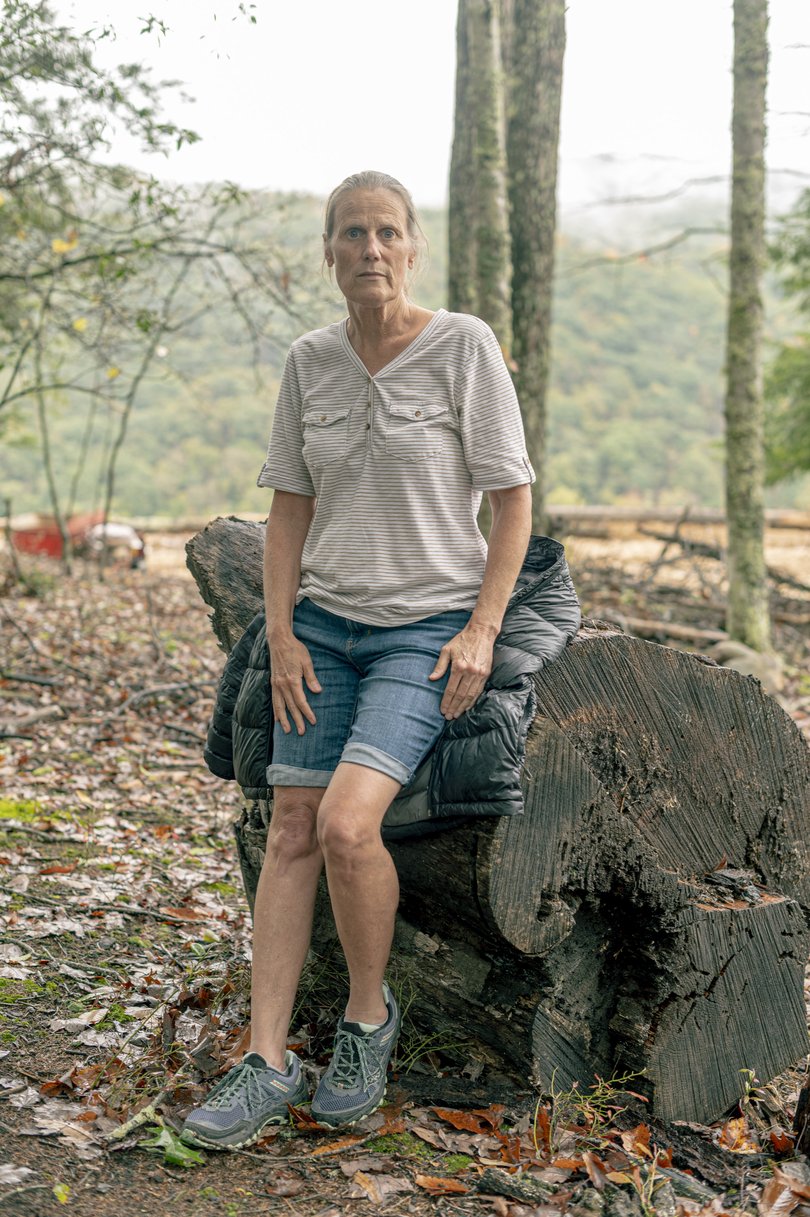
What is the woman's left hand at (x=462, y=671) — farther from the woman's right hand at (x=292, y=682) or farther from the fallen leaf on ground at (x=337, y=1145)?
the fallen leaf on ground at (x=337, y=1145)

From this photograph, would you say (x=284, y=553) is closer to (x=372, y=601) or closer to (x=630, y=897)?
(x=372, y=601)

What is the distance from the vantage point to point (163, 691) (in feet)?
24.5

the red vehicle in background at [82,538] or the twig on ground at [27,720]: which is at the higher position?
the red vehicle in background at [82,538]

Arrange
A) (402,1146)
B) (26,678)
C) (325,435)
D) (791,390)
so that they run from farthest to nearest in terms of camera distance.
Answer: (791,390), (26,678), (325,435), (402,1146)

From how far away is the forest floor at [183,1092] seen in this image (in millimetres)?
2592

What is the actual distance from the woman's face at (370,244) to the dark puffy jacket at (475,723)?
34.8 inches

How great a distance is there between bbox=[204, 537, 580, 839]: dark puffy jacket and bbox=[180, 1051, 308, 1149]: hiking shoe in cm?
69

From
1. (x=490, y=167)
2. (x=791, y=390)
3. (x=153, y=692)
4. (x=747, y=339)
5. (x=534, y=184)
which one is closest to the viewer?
(x=490, y=167)

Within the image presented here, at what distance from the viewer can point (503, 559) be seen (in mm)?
2969

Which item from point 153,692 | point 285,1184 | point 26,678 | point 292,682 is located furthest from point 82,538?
point 285,1184

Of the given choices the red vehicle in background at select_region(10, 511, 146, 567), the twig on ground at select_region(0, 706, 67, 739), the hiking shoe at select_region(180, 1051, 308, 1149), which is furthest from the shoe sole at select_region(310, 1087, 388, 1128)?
the red vehicle in background at select_region(10, 511, 146, 567)

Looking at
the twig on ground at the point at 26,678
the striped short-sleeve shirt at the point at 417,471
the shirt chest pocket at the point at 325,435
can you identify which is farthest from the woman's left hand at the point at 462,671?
the twig on ground at the point at 26,678

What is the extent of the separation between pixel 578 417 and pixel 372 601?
1568 inches

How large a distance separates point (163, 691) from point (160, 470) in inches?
1134
